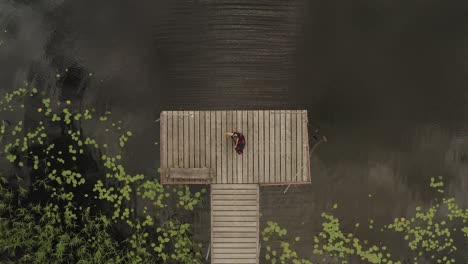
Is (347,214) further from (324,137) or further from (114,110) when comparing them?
(114,110)

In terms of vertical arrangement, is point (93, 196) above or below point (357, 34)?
below

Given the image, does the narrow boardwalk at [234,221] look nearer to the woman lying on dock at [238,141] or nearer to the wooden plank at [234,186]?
the wooden plank at [234,186]

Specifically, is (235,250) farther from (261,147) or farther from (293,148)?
(293,148)

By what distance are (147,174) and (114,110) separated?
154 cm

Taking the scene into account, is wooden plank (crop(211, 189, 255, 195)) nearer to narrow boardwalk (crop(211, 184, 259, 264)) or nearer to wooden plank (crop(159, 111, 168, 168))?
narrow boardwalk (crop(211, 184, 259, 264))

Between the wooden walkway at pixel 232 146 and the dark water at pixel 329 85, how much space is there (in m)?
0.48

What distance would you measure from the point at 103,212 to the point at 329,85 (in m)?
5.52

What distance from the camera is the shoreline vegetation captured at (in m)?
8.57

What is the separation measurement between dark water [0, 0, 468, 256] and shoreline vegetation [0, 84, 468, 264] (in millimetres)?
316

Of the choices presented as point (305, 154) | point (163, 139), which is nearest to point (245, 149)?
point (305, 154)

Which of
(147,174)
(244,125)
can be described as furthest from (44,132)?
(244,125)

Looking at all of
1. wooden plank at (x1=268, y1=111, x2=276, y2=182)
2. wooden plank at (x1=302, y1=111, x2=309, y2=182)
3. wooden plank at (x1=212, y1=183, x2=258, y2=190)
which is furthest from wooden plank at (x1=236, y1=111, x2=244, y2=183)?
wooden plank at (x1=302, y1=111, x2=309, y2=182)

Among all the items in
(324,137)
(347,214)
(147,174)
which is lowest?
(347,214)

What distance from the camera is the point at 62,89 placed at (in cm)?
871
